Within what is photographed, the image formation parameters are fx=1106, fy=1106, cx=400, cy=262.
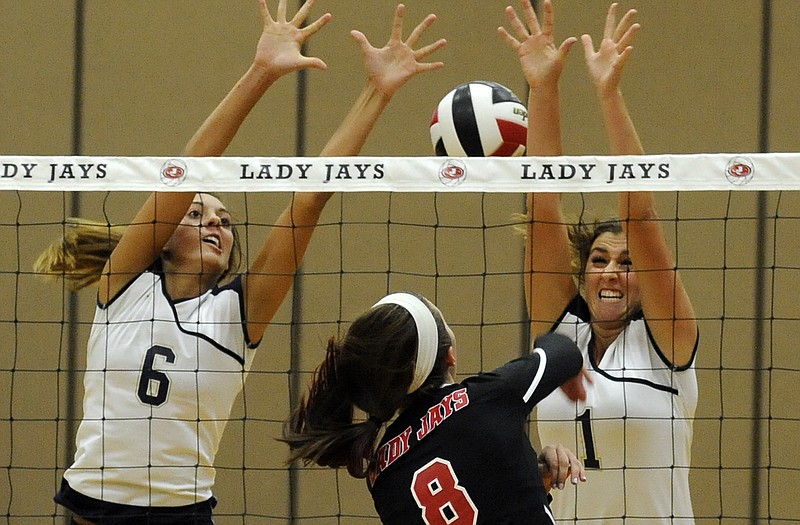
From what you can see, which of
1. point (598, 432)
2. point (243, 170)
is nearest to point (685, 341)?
point (598, 432)

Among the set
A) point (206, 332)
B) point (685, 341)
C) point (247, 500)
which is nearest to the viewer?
point (685, 341)

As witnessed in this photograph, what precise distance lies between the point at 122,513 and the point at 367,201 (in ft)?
9.22

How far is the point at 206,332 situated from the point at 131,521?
58cm

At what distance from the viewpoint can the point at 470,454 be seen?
2.21 meters

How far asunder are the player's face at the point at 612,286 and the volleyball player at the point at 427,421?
0.85 m

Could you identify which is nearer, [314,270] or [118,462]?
[118,462]

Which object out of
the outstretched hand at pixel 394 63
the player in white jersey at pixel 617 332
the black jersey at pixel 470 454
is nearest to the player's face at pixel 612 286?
the player in white jersey at pixel 617 332

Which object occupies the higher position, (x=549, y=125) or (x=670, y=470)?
(x=549, y=125)

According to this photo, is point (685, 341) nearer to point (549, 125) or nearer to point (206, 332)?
point (549, 125)

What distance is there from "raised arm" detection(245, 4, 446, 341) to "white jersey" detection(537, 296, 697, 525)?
814 mm

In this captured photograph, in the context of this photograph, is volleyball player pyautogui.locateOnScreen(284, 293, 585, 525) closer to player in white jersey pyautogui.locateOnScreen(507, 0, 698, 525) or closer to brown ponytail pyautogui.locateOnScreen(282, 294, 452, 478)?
brown ponytail pyautogui.locateOnScreen(282, 294, 452, 478)

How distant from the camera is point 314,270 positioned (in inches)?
224

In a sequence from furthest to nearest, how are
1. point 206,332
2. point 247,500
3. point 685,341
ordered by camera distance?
point 247,500
point 206,332
point 685,341

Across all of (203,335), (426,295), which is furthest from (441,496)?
(426,295)
